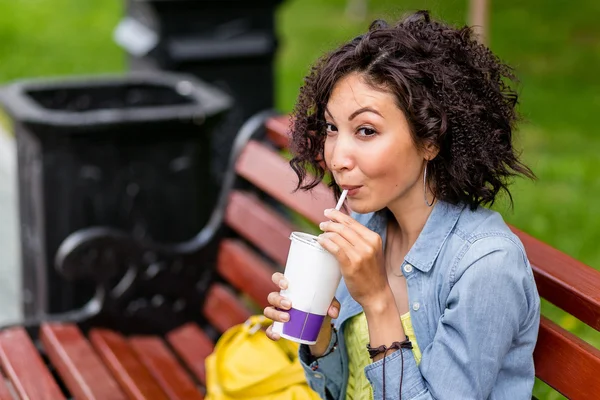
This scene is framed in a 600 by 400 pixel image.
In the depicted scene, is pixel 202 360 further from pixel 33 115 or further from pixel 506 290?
pixel 506 290

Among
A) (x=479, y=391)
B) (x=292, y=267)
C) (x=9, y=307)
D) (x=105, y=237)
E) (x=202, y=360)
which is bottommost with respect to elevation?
(x=9, y=307)

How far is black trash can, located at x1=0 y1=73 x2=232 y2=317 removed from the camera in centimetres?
386

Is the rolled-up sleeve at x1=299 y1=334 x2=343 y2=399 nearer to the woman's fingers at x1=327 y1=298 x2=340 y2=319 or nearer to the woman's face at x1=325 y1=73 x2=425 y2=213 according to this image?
the woman's fingers at x1=327 y1=298 x2=340 y2=319

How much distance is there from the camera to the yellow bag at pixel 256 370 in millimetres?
2545

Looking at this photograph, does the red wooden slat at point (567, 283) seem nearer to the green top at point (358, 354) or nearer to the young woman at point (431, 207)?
the young woman at point (431, 207)

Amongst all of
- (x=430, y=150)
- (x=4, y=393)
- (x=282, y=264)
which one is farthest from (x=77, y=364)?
(x=430, y=150)

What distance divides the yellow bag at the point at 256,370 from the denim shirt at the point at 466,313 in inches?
17.0

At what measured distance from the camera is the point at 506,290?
2.03 metres

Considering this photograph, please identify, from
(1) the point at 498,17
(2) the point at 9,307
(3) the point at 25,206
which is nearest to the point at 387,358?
(3) the point at 25,206

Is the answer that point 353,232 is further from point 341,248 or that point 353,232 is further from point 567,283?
point 567,283

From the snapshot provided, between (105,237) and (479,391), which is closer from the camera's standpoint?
(479,391)

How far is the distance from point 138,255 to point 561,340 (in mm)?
1792

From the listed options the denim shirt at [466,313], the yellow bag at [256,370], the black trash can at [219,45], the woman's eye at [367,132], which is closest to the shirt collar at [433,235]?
the denim shirt at [466,313]

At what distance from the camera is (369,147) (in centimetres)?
215
